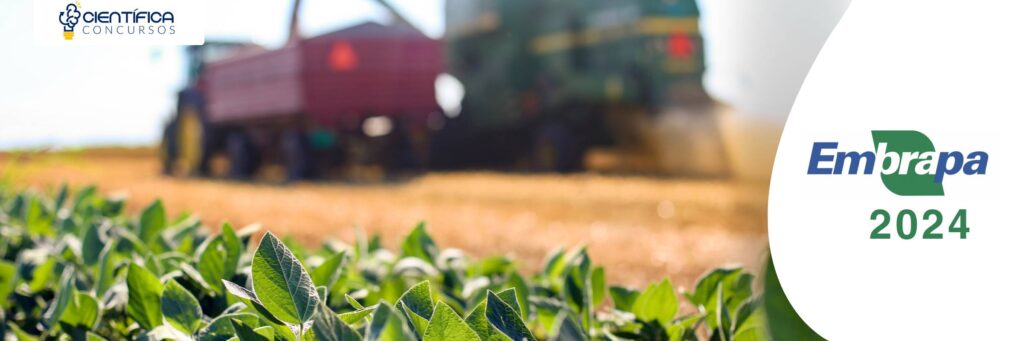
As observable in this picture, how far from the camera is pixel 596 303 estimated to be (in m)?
0.98

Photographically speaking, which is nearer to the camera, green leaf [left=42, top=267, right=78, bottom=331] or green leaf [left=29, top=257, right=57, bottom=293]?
green leaf [left=42, top=267, right=78, bottom=331]

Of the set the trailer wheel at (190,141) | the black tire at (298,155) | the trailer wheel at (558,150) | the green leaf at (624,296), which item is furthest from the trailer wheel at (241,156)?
the green leaf at (624,296)

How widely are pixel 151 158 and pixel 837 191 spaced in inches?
510

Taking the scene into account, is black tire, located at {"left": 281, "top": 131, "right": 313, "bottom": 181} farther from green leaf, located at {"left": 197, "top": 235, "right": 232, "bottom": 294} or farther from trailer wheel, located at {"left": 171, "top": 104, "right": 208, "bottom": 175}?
green leaf, located at {"left": 197, "top": 235, "right": 232, "bottom": 294}

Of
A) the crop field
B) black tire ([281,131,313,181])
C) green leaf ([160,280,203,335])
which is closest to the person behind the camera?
green leaf ([160,280,203,335])

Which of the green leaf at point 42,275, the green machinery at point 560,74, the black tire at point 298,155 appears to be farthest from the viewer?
the green machinery at point 560,74

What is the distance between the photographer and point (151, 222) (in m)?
1.39

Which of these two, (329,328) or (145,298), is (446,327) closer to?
(329,328)

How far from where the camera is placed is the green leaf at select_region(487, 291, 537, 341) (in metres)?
0.58

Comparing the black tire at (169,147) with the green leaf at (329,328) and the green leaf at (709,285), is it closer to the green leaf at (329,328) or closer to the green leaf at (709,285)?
the green leaf at (709,285)

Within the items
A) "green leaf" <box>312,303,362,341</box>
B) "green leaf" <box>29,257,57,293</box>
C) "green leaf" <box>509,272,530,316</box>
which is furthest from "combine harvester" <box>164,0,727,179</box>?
"green leaf" <box>312,303,362,341</box>

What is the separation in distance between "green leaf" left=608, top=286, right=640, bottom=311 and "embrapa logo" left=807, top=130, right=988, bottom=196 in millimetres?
454

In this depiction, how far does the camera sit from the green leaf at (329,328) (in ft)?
1.56

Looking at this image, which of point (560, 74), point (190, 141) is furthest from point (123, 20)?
point (560, 74)
